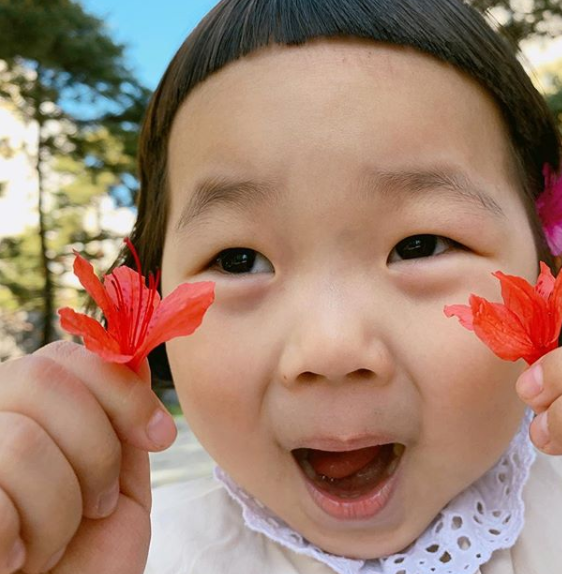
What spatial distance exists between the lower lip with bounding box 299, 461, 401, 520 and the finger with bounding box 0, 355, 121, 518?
1.20 ft

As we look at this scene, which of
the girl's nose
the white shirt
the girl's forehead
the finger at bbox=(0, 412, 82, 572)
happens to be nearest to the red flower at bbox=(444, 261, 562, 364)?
the girl's nose

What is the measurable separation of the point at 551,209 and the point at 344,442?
0.60 m

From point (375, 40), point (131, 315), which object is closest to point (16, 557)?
point (131, 315)

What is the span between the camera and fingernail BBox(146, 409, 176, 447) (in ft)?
2.18

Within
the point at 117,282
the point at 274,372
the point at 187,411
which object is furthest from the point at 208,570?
the point at 117,282

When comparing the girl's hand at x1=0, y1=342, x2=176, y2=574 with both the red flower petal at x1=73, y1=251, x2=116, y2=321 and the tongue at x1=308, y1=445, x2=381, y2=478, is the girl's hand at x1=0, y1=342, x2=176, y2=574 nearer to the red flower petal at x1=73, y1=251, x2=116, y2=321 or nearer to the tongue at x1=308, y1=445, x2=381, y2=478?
the red flower petal at x1=73, y1=251, x2=116, y2=321

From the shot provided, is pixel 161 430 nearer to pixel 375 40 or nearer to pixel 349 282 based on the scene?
pixel 349 282

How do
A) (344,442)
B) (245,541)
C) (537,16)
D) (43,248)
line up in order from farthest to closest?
(43,248), (537,16), (245,541), (344,442)

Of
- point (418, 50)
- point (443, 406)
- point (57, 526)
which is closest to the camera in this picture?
point (57, 526)

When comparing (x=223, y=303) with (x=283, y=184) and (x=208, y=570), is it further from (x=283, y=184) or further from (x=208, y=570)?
(x=208, y=570)

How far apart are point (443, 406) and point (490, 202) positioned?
295 mm

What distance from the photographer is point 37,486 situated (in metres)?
0.63

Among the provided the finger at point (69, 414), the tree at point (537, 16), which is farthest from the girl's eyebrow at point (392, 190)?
the tree at point (537, 16)

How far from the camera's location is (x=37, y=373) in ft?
2.20
